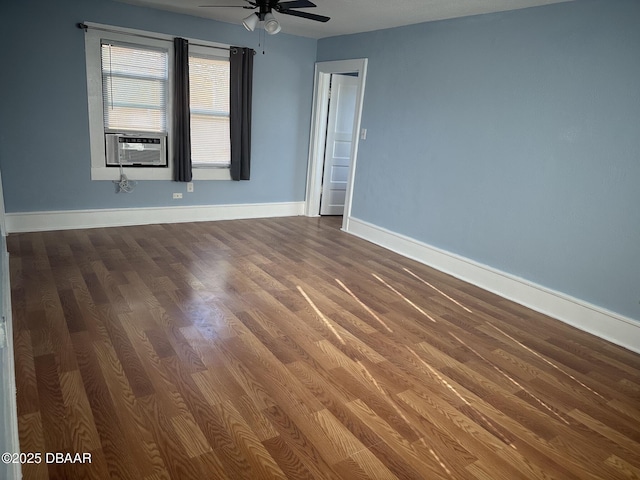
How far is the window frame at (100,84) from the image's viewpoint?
459 centimetres

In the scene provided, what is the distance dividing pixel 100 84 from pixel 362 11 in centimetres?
292

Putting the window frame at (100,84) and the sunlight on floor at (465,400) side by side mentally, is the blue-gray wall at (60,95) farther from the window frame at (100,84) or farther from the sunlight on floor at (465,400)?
the sunlight on floor at (465,400)

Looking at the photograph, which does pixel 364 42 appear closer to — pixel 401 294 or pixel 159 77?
pixel 159 77

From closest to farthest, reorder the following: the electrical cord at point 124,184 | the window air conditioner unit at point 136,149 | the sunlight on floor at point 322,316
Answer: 1. the sunlight on floor at point 322,316
2. the window air conditioner unit at point 136,149
3. the electrical cord at point 124,184

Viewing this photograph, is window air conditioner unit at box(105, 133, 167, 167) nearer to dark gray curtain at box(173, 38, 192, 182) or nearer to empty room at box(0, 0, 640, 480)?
empty room at box(0, 0, 640, 480)

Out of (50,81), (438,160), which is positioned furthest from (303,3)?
(50,81)

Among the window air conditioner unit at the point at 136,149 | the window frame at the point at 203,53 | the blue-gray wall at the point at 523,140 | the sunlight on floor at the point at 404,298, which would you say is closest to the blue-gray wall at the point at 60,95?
the window frame at the point at 203,53

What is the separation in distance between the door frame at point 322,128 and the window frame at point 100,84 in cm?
139

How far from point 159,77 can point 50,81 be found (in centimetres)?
111

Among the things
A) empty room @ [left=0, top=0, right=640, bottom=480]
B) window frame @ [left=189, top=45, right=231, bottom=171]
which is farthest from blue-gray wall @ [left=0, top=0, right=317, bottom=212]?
window frame @ [left=189, top=45, right=231, bottom=171]

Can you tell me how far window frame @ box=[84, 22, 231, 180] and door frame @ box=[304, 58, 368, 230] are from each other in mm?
1389

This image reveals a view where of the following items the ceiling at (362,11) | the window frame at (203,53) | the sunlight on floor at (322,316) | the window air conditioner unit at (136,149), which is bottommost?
the sunlight on floor at (322,316)

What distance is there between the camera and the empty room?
6.72 feet

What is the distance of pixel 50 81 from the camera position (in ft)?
14.7
